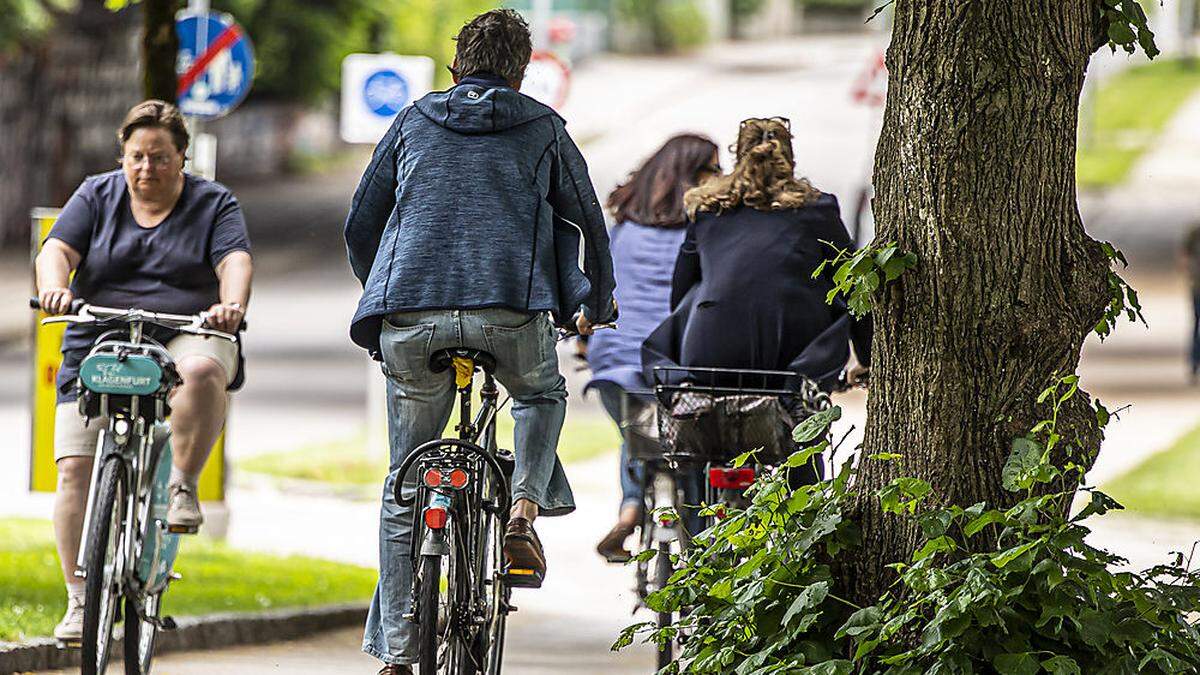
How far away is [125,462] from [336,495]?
28.6ft

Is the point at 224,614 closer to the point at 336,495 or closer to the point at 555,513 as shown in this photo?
the point at 555,513

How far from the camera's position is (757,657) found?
5.14 m

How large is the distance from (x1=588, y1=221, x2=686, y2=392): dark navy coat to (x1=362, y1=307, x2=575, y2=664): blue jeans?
2.31 m

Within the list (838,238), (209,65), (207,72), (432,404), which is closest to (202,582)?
(838,238)

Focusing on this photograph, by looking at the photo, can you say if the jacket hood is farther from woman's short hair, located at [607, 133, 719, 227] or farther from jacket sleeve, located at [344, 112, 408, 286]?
woman's short hair, located at [607, 133, 719, 227]

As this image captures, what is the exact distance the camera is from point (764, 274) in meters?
7.29

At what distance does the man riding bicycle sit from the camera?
5852 mm

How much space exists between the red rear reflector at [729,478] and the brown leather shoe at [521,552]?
1.15 metres

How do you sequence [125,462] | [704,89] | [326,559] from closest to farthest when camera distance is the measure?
[125,462] < [326,559] < [704,89]

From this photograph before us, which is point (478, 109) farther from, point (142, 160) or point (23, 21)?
point (23, 21)

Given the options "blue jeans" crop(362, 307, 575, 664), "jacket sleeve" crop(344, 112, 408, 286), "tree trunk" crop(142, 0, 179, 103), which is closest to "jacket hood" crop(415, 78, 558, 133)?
"jacket sleeve" crop(344, 112, 408, 286)

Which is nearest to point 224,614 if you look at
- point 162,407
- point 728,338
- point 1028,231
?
point 162,407

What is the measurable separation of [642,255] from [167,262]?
209 centimetres

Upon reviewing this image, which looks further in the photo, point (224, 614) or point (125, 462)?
point (224, 614)
